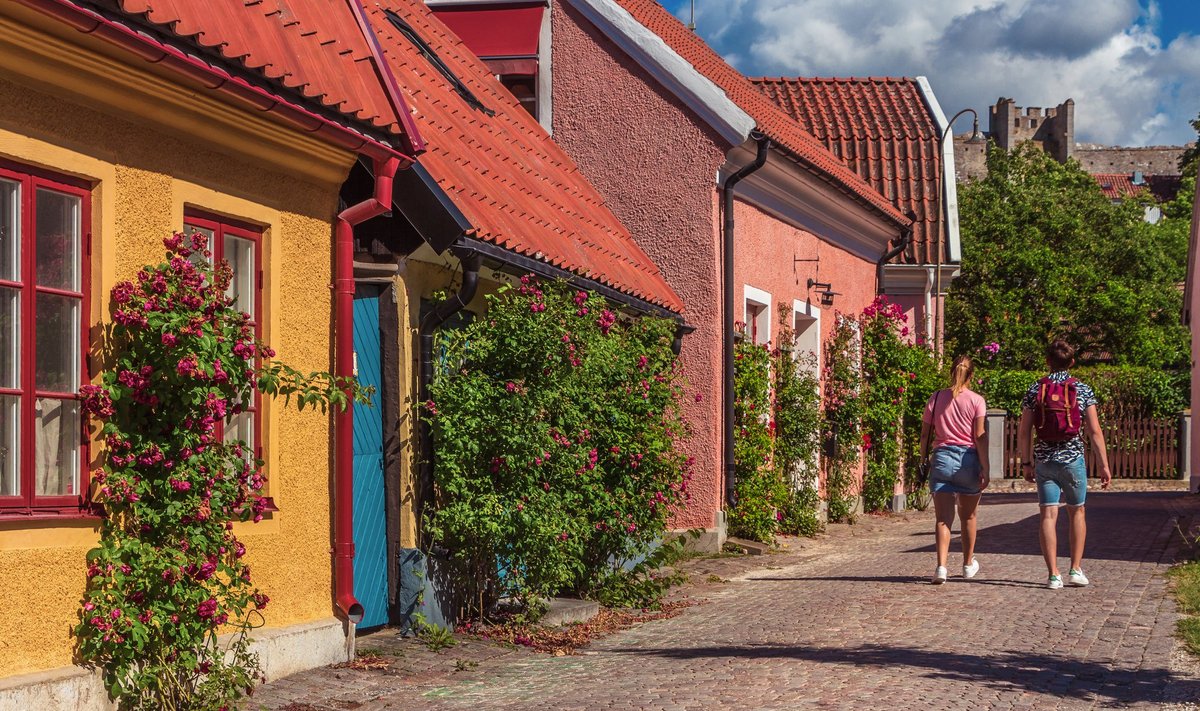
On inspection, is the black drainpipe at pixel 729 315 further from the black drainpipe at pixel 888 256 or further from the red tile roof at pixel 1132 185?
the red tile roof at pixel 1132 185

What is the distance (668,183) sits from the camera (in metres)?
15.8

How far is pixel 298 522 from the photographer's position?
26.5 feet

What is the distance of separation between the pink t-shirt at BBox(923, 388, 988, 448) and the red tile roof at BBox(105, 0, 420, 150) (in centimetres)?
534

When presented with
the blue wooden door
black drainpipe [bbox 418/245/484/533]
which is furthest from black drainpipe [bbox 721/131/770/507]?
the blue wooden door

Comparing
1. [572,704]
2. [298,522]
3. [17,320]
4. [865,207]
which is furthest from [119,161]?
[865,207]

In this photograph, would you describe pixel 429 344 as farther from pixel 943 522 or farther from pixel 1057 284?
pixel 1057 284

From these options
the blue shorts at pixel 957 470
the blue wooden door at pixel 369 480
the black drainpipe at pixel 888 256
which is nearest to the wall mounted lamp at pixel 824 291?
the black drainpipe at pixel 888 256

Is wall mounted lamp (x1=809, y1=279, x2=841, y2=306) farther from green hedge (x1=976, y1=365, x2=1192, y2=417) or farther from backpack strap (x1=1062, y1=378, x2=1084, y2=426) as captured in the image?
green hedge (x1=976, y1=365, x2=1192, y2=417)

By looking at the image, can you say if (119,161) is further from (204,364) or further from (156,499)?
(156,499)

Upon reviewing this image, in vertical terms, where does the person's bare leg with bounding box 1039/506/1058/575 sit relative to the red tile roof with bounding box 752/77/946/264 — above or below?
below

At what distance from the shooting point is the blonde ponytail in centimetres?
1216

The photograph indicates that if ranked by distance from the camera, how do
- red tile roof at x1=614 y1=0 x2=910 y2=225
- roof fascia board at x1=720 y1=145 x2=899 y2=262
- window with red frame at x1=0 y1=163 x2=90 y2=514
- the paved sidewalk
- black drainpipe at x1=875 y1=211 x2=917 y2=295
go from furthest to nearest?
1. black drainpipe at x1=875 y1=211 x2=917 y2=295
2. red tile roof at x1=614 y1=0 x2=910 y2=225
3. roof fascia board at x1=720 y1=145 x2=899 y2=262
4. the paved sidewalk
5. window with red frame at x1=0 y1=163 x2=90 y2=514

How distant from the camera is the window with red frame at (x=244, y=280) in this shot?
24.8 ft

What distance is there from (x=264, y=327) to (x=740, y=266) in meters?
9.05
